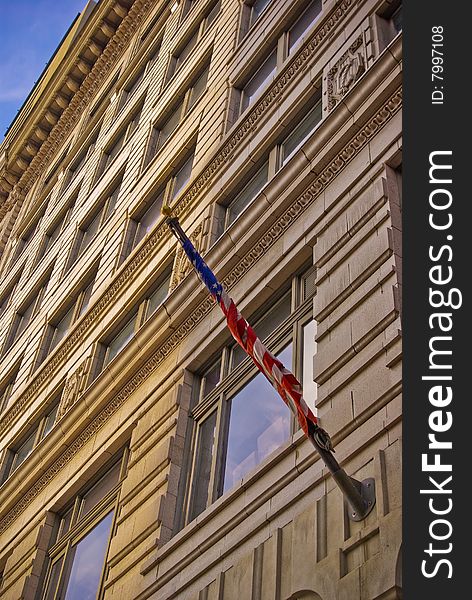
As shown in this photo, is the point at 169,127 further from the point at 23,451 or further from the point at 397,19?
the point at 397,19

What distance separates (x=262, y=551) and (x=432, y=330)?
4321 millimetres

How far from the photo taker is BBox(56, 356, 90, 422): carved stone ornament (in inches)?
818

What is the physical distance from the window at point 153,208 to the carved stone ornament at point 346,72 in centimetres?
628

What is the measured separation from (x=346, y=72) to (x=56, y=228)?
21523 mm

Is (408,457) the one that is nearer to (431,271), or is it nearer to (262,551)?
(431,271)

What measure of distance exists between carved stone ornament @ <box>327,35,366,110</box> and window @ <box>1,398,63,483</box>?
35.0 feet

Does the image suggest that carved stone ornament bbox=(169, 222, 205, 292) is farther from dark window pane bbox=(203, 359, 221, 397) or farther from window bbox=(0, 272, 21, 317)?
window bbox=(0, 272, 21, 317)

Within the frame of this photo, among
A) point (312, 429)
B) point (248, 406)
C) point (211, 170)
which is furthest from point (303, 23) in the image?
point (312, 429)

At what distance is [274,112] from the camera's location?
17.8 metres

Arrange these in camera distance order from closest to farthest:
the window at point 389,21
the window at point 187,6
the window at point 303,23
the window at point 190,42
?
the window at point 389,21 < the window at point 303,23 < the window at point 190,42 < the window at point 187,6

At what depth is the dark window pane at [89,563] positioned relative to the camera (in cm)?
1585

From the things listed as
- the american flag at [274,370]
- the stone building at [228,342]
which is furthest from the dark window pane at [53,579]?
the american flag at [274,370]

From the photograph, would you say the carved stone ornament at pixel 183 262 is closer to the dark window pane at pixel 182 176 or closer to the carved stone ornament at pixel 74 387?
the dark window pane at pixel 182 176

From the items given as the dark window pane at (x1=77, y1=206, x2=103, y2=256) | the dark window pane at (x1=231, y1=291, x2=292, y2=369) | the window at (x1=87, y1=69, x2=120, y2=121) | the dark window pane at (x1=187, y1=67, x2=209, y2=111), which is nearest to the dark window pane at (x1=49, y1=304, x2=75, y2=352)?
the dark window pane at (x1=77, y1=206, x2=103, y2=256)
